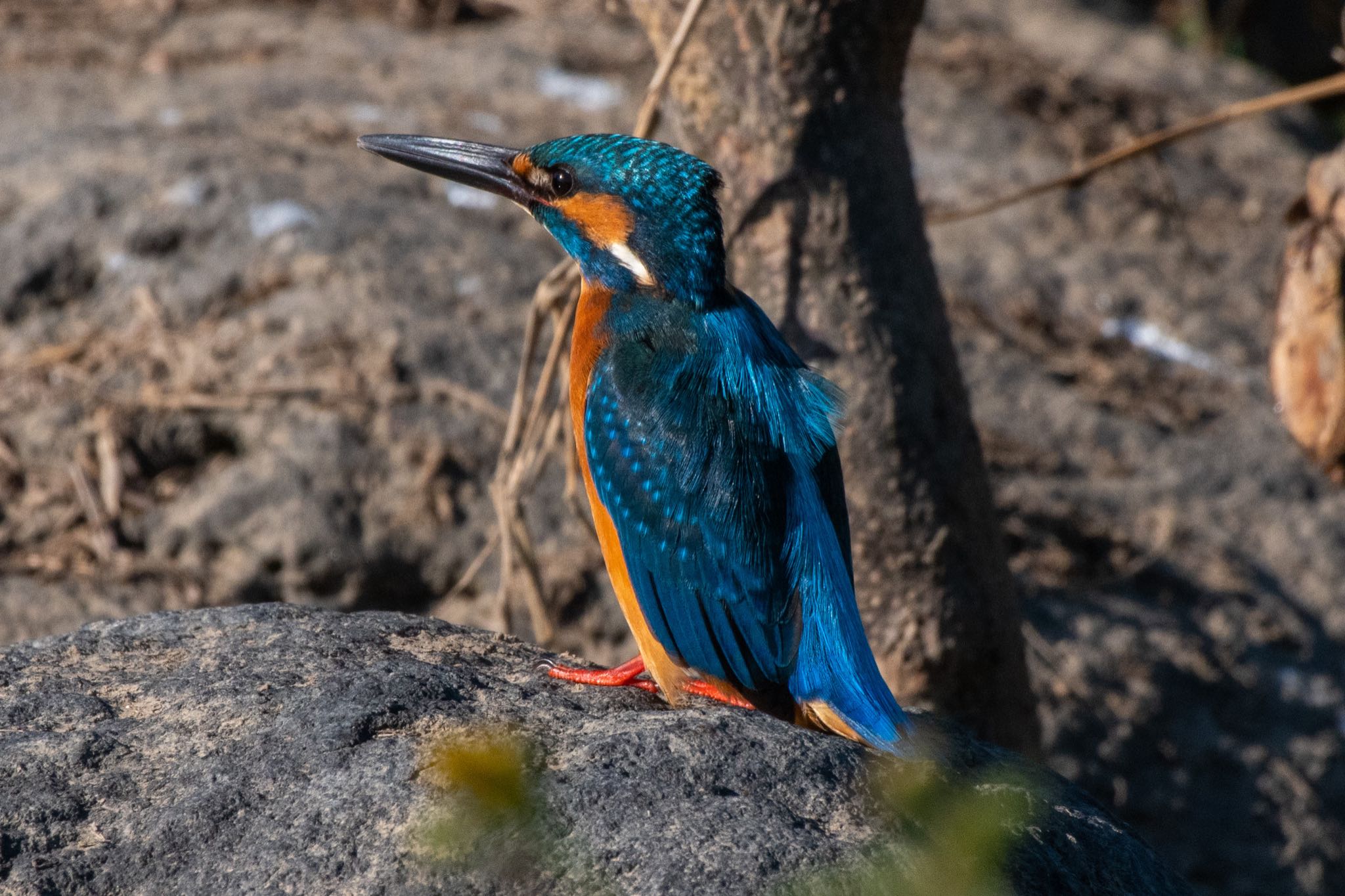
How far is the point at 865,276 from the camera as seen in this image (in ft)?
10.2

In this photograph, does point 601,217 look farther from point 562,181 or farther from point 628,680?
point 628,680

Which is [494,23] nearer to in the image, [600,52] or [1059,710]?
[600,52]

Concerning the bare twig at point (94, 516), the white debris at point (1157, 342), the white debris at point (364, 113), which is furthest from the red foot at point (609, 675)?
the white debris at point (364, 113)

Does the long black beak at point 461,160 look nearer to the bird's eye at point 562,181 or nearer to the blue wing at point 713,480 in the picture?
the bird's eye at point 562,181

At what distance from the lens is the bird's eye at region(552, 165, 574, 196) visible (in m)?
2.92

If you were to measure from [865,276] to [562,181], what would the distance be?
28.2 inches

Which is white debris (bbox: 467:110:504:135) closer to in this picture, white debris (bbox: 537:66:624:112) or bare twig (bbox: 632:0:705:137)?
white debris (bbox: 537:66:624:112)

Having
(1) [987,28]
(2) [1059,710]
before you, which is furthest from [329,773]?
(1) [987,28]

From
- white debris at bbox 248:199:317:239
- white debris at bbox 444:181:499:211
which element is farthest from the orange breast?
white debris at bbox 444:181:499:211

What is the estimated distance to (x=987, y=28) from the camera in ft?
24.3

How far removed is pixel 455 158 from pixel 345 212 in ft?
6.27

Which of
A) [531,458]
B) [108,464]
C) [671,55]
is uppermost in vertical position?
[671,55]

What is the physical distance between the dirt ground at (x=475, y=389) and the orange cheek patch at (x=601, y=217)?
53.7 inches

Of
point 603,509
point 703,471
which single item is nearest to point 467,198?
point 603,509
